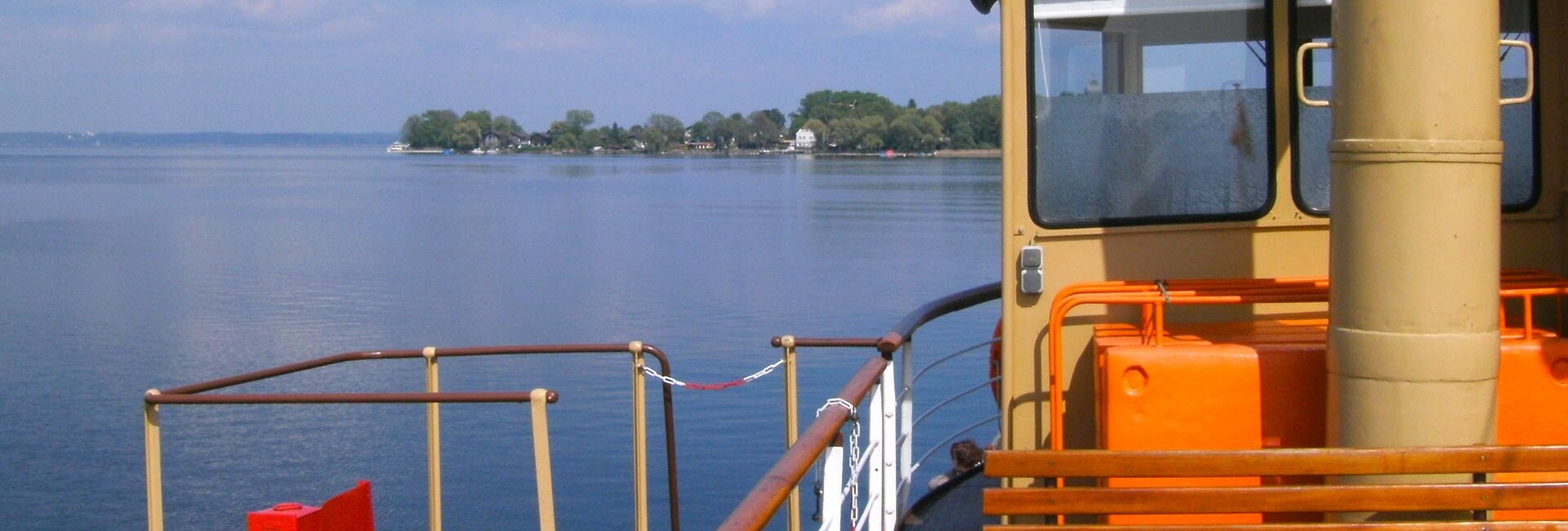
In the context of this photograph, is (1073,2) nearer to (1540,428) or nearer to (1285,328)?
(1285,328)

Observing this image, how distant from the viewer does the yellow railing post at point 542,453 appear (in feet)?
16.9

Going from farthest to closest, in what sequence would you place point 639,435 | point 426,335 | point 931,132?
1. point 931,132
2. point 426,335
3. point 639,435

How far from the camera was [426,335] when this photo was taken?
76.7 feet

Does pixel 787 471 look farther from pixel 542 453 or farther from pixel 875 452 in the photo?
pixel 542 453

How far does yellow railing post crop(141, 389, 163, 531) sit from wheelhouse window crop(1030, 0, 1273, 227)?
3295 millimetres

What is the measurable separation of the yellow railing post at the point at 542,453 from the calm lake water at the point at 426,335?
8.84m

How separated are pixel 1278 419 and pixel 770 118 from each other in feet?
565

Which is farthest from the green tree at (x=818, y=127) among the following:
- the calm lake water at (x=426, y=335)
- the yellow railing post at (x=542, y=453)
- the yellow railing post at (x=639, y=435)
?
the yellow railing post at (x=542, y=453)

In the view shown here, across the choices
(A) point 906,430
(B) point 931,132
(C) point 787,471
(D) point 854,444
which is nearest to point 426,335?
(A) point 906,430

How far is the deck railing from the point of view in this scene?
2680 millimetres

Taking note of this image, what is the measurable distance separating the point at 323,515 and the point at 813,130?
150m

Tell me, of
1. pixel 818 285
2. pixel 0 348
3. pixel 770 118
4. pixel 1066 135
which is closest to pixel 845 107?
pixel 770 118

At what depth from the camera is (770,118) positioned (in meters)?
175

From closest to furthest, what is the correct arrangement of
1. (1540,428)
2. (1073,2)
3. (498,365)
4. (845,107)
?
(1540,428), (1073,2), (498,365), (845,107)
